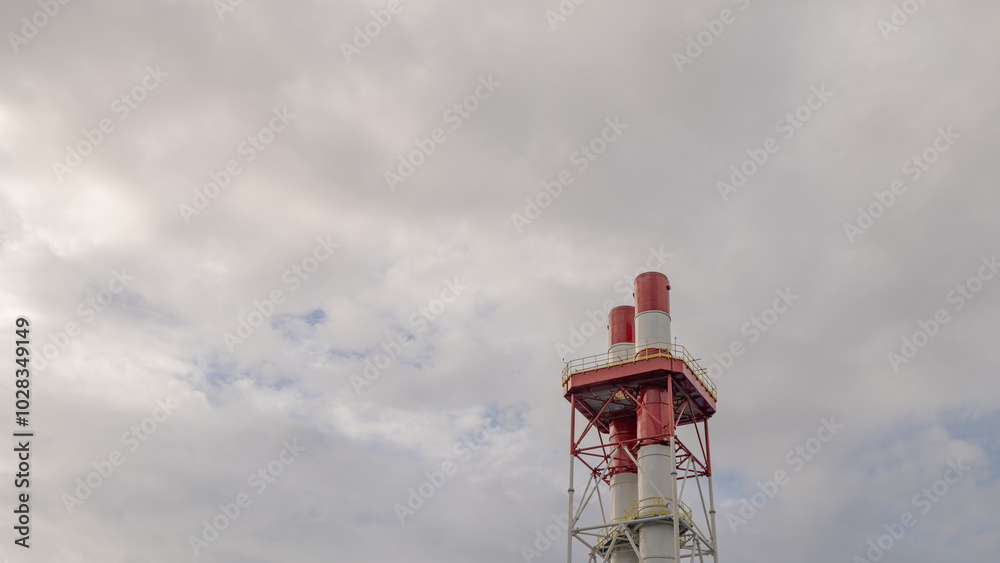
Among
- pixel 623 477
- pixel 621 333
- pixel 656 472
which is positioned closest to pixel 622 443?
pixel 623 477

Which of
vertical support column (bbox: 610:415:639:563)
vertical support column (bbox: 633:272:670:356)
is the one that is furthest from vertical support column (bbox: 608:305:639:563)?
vertical support column (bbox: 633:272:670:356)

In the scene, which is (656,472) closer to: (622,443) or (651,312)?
(622,443)

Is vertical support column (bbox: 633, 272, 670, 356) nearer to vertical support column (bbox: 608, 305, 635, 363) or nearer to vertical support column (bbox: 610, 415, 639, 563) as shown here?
vertical support column (bbox: 608, 305, 635, 363)

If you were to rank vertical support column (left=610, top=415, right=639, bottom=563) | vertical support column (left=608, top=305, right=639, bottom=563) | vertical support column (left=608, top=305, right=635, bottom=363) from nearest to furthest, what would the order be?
vertical support column (left=610, top=415, right=639, bottom=563) → vertical support column (left=608, top=305, right=639, bottom=563) → vertical support column (left=608, top=305, right=635, bottom=363)

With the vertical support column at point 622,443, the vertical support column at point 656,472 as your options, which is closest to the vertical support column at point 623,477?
the vertical support column at point 622,443

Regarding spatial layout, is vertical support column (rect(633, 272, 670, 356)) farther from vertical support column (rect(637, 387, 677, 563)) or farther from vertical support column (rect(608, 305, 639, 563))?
vertical support column (rect(637, 387, 677, 563))

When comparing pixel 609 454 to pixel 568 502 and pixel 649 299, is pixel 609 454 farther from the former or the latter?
pixel 649 299

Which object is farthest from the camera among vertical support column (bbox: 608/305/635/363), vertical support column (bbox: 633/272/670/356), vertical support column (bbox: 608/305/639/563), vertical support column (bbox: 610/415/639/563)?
vertical support column (bbox: 608/305/635/363)

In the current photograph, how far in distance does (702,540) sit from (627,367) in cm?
1262

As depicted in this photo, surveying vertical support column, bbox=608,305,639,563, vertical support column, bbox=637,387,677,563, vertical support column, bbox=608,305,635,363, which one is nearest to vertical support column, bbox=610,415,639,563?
vertical support column, bbox=608,305,639,563

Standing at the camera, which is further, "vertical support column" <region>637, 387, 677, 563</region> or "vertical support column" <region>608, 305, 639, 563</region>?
"vertical support column" <region>608, 305, 639, 563</region>

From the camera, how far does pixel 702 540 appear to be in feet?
196

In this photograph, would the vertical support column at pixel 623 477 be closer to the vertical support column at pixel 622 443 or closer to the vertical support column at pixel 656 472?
the vertical support column at pixel 622 443

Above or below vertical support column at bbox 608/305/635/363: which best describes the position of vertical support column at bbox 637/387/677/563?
below
